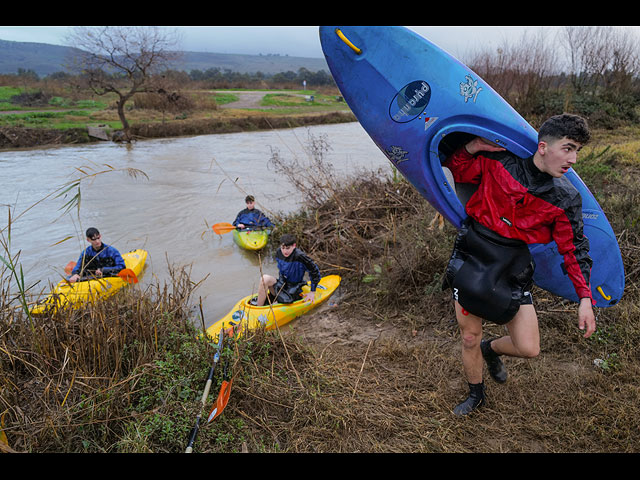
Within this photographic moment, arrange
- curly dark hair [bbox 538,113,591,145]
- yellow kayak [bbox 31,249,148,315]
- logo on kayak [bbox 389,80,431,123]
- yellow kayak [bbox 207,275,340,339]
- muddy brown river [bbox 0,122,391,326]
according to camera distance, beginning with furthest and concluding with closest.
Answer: muddy brown river [bbox 0,122,391,326] → yellow kayak [bbox 207,275,340,339] → yellow kayak [bbox 31,249,148,315] → logo on kayak [bbox 389,80,431,123] → curly dark hair [bbox 538,113,591,145]

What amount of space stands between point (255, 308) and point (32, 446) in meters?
2.64

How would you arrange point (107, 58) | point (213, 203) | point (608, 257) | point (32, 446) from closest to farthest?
point (32, 446) → point (608, 257) → point (213, 203) → point (107, 58)

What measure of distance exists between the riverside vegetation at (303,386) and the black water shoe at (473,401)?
51 mm

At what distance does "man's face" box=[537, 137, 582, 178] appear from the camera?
215cm

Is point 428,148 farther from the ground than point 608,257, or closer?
farther from the ground

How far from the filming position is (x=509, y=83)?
13062 mm

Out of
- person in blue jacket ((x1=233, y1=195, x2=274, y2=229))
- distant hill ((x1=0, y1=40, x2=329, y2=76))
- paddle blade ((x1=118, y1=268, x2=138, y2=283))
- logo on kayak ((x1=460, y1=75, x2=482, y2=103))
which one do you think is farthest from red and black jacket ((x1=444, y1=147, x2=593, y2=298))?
distant hill ((x1=0, y1=40, x2=329, y2=76))

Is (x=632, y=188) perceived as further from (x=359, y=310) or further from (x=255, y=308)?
(x=255, y=308)

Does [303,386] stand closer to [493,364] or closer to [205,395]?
[205,395]

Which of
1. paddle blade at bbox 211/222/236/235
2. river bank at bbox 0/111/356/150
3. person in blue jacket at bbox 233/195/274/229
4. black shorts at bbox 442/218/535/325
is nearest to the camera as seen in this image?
black shorts at bbox 442/218/535/325

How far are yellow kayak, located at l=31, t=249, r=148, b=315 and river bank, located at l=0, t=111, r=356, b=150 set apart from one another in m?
9.07

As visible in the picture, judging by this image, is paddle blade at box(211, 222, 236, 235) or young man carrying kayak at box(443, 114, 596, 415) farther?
paddle blade at box(211, 222, 236, 235)

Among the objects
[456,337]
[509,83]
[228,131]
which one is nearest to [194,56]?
[228,131]

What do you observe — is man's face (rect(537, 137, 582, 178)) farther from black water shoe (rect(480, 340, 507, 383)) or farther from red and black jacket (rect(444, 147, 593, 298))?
black water shoe (rect(480, 340, 507, 383))
